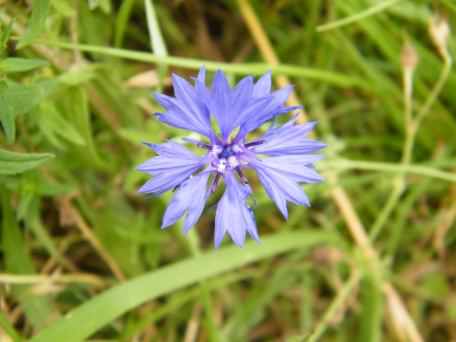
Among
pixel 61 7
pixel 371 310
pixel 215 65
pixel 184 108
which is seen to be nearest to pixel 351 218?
pixel 371 310

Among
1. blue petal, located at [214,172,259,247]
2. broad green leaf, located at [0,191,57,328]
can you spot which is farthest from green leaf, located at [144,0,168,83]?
broad green leaf, located at [0,191,57,328]

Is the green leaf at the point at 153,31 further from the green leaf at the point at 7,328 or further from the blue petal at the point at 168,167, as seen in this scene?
the green leaf at the point at 7,328

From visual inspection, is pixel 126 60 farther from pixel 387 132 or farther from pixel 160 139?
pixel 387 132

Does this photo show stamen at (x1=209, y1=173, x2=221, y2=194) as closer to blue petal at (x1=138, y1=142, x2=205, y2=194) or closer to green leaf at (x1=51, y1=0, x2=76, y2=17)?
blue petal at (x1=138, y1=142, x2=205, y2=194)

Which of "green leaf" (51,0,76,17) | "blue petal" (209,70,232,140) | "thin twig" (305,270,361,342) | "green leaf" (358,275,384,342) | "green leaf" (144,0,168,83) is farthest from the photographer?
"green leaf" (358,275,384,342)

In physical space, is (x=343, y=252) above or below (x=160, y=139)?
below

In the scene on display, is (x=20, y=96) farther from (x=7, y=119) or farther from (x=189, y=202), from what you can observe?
(x=189, y=202)

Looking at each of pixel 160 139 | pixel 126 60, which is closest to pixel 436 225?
pixel 160 139
